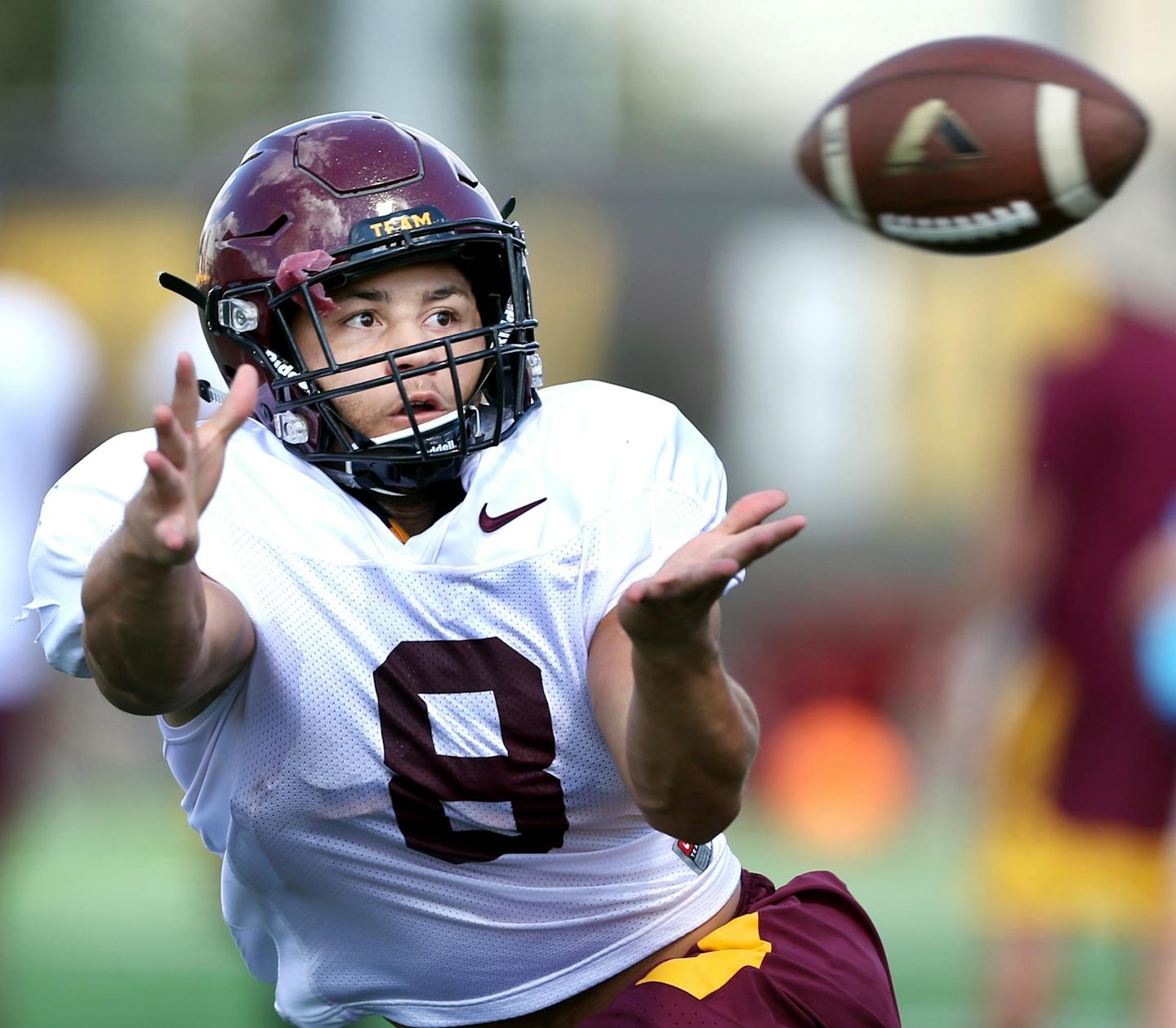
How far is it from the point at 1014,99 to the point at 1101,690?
2.00 meters

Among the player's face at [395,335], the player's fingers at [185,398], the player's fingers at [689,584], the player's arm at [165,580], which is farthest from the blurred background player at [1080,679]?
the player's fingers at [185,398]

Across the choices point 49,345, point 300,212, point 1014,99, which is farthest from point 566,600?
point 49,345

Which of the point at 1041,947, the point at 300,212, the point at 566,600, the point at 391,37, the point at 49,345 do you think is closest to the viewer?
the point at 566,600

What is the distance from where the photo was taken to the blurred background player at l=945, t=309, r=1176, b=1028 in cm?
425

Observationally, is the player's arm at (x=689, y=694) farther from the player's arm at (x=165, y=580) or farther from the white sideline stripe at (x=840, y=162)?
the white sideline stripe at (x=840, y=162)

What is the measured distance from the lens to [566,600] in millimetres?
2244

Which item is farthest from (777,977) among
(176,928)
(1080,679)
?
(176,928)

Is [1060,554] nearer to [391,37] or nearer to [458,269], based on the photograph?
[458,269]

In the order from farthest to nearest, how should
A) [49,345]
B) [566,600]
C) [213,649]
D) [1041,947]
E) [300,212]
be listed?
[49,345] → [1041,947] → [300,212] → [566,600] → [213,649]

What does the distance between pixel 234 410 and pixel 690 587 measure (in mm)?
513

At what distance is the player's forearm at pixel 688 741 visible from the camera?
1.90 m

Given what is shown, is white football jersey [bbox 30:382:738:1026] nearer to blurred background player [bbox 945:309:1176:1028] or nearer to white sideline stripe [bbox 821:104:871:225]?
white sideline stripe [bbox 821:104:871:225]

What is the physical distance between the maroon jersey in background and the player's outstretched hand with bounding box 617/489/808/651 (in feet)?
8.55

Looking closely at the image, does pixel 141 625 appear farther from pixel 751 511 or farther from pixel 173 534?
pixel 751 511
